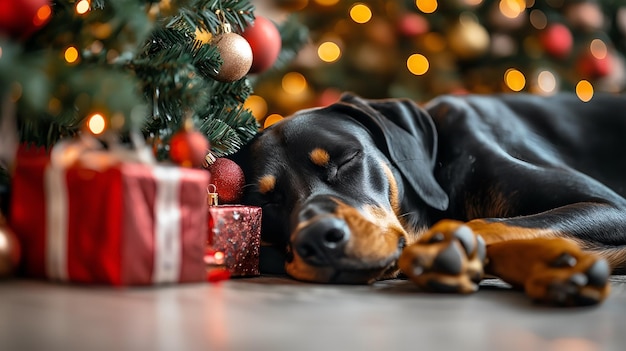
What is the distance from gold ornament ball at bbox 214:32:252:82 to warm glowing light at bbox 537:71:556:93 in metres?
2.29

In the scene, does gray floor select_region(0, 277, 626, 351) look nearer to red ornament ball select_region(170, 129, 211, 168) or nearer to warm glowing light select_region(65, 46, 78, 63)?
red ornament ball select_region(170, 129, 211, 168)

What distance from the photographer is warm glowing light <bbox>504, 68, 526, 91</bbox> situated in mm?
3674

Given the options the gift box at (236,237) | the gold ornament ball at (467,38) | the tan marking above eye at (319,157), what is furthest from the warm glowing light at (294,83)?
the gift box at (236,237)

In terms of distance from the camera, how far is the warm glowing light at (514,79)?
3.67 m

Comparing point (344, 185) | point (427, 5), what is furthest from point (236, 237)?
point (427, 5)

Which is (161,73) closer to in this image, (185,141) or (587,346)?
(185,141)

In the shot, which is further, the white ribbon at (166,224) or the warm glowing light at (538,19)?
the warm glowing light at (538,19)

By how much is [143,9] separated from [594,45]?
3082mm

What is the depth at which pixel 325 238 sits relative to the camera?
1514 millimetres

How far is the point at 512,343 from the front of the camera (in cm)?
98

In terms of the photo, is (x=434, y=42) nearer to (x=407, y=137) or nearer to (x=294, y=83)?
(x=294, y=83)

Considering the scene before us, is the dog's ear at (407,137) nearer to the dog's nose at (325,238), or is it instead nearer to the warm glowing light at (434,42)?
the dog's nose at (325,238)

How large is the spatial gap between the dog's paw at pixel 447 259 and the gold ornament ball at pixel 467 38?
2.42 m

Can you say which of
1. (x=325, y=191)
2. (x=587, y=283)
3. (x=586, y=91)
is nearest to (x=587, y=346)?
(x=587, y=283)
